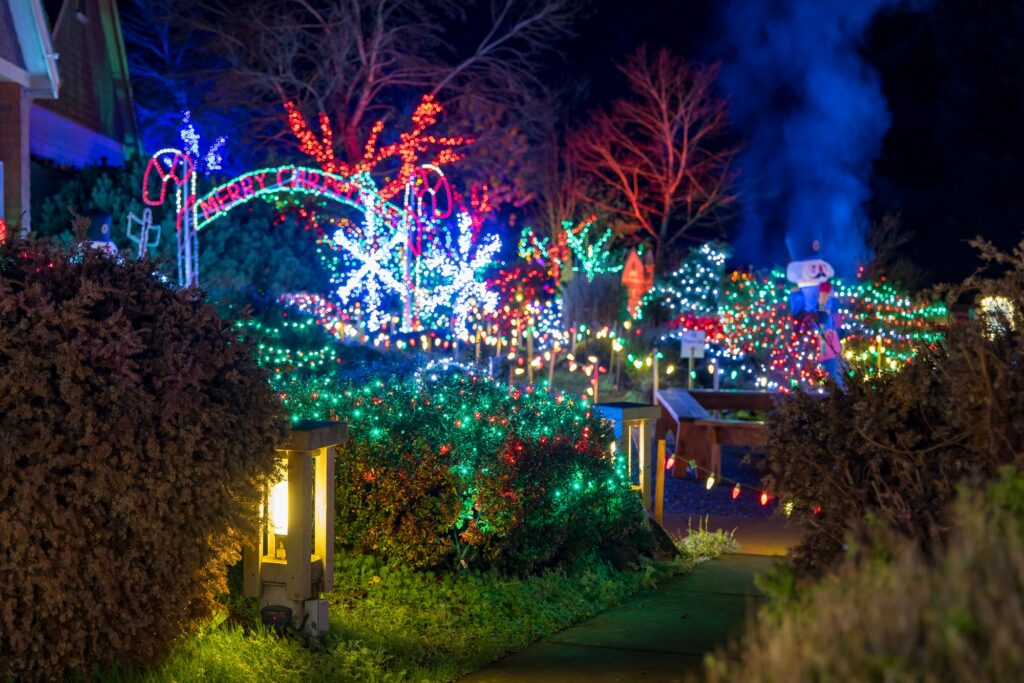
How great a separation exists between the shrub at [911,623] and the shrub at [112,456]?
3006 mm

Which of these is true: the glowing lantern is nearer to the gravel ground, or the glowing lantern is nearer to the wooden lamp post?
the gravel ground

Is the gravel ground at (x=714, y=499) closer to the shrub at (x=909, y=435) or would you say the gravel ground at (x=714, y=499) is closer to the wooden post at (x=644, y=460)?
the wooden post at (x=644, y=460)

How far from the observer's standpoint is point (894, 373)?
546 centimetres

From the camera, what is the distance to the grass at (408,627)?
5473 millimetres

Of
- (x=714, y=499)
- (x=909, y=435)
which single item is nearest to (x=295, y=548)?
(x=909, y=435)

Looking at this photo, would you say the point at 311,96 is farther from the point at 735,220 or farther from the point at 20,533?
the point at 20,533

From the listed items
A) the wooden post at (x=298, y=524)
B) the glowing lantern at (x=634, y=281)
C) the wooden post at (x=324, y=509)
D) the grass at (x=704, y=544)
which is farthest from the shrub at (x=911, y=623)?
the glowing lantern at (x=634, y=281)

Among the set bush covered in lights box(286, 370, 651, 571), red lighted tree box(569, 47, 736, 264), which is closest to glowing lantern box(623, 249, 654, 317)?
red lighted tree box(569, 47, 736, 264)

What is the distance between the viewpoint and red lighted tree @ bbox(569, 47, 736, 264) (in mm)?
35594

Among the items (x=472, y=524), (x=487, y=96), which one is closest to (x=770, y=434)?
(x=472, y=524)

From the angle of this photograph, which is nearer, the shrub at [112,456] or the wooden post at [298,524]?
the shrub at [112,456]

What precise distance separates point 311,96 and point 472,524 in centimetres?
2151

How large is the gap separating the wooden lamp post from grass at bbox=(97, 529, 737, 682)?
14 cm

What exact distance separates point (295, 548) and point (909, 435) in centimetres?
306
